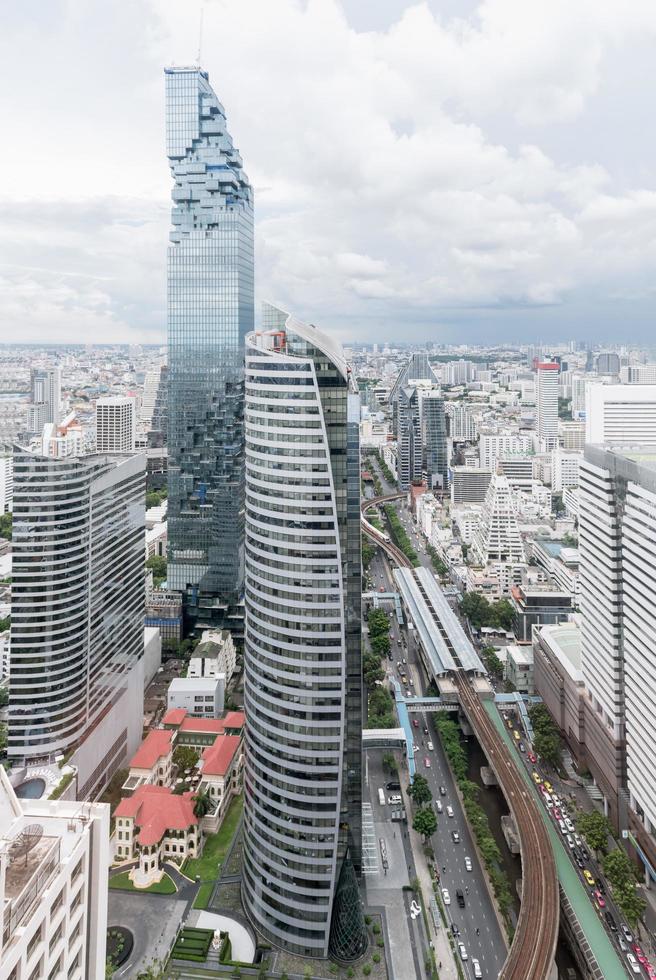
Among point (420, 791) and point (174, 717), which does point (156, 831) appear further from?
point (420, 791)

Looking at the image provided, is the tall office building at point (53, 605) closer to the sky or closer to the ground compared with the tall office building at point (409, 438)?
closer to the ground

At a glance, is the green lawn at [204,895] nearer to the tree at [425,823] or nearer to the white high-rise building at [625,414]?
the tree at [425,823]

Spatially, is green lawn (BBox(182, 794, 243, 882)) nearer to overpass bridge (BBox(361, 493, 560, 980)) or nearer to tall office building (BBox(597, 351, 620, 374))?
overpass bridge (BBox(361, 493, 560, 980))

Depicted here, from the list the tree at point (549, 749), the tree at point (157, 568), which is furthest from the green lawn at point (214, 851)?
the tree at point (157, 568)

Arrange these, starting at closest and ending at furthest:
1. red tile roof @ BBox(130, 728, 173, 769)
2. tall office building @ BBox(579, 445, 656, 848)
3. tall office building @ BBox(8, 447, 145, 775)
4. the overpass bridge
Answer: the overpass bridge, tall office building @ BBox(579, 445, 656, 848), tall office building @ BBox(8, 447, 145, 775), red tile roof @ BBox(130, 728, 173, 769)

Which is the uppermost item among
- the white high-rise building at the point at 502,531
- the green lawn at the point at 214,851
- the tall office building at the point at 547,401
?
the tall office building at the point at 547,401

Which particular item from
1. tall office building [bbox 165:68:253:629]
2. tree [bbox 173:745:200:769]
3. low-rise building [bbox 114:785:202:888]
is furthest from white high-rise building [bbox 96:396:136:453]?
low-rise building [bbox 114:785:202:888]
